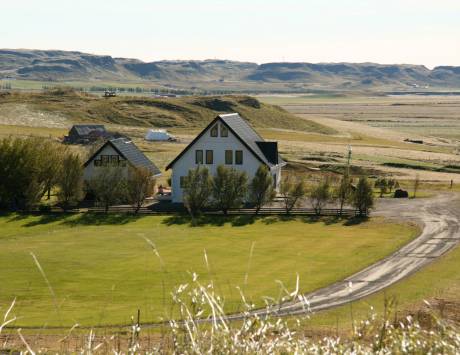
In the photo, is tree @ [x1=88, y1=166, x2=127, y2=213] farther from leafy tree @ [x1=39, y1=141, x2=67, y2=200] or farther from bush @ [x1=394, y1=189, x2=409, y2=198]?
bush @ [x1=394, y1=189, x2=409, y2=198]

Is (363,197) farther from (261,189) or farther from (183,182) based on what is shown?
(183,182)

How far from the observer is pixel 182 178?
7756cm

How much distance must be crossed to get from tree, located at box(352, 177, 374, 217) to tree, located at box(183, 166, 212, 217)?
12.3 meters

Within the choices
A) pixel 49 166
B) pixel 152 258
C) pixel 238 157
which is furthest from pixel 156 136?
pixel 152 258

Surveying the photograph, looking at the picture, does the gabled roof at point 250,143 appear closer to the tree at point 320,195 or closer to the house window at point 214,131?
the house window at point 214,131

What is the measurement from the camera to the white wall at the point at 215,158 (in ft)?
255

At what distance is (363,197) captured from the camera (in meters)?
69.4

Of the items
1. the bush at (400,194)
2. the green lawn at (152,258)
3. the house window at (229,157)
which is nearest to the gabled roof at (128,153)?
the house window at (229,157)

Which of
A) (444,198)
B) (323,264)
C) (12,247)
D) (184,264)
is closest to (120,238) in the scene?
(12,247)

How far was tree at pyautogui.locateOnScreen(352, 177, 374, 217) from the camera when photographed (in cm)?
6900

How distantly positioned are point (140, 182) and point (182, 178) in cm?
596

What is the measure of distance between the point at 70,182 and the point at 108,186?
330cm

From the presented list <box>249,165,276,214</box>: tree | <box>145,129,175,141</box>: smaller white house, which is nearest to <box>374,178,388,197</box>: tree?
<box>249,165,276,214</box>: tree

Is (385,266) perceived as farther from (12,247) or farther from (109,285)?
(12,247)
